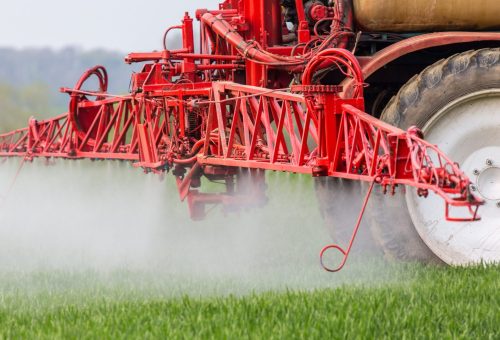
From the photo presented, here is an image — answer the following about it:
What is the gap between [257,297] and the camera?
8.50 meters

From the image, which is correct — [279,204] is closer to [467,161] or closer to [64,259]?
[64,259]

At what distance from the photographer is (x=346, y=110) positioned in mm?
9359

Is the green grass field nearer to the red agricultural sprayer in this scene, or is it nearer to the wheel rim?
the wheel rim

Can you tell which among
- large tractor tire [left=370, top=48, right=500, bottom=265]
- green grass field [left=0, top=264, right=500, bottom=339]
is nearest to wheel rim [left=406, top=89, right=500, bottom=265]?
large tractor tire [left=370, top=48, right=500, bottom=265]

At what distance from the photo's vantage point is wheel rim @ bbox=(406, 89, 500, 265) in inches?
379

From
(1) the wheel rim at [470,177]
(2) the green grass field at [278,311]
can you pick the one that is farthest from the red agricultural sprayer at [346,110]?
(2) the green grass field at [278,311]

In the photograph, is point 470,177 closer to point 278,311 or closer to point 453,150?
→ point 453,150

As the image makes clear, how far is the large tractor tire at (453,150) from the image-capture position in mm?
9617

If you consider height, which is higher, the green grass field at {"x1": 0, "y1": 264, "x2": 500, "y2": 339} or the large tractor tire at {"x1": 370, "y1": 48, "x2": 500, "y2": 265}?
the large tractor tire at {"x1": 370, "y1": 48, "x2": 500, "y2": 265}

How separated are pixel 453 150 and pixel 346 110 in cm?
105

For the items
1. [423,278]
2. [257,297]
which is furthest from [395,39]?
[257,297]

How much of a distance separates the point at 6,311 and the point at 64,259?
3.55 metres

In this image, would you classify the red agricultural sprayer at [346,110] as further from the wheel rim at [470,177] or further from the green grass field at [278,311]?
the green grass field at [278,311]

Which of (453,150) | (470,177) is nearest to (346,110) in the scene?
(453,150)
